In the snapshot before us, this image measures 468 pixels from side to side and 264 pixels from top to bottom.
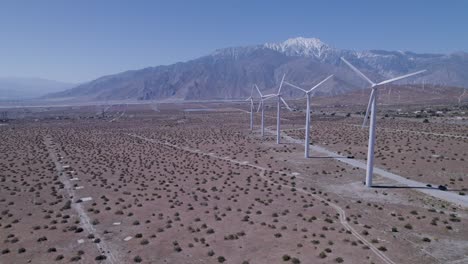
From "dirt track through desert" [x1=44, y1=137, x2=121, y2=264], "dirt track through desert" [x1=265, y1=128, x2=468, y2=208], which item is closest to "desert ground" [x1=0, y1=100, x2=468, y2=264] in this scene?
"dirt track through desert" [x1=44, y1=137, x2=121, y2=264]

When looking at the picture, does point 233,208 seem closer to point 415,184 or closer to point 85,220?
point 85,220

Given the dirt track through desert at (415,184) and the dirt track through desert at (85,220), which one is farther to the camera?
the dirt track through desert at (415,184)

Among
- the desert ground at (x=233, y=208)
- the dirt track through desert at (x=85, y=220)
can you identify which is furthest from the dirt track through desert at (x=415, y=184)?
the dirt track through desert at (x=85, y=220)

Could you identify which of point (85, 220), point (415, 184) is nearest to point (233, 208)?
point (85, 220)

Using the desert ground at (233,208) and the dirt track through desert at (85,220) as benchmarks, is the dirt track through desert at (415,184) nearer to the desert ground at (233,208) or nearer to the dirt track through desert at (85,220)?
the desert ground at (233,208)

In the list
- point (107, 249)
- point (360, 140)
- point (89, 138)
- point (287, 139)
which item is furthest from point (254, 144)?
point (107, 249)

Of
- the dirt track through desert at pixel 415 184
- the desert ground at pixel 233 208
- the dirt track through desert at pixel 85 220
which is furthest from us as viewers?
the dirt track through desert at pixel 415 184

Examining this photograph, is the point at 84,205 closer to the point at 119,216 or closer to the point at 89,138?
the point at 119,216

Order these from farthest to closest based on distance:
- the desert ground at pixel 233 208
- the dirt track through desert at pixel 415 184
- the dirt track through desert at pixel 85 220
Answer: the dirt track through desert at pixel 415 184 → the desert ground at pixel 233 208 → the dirt track through desert at pixel 85 220
